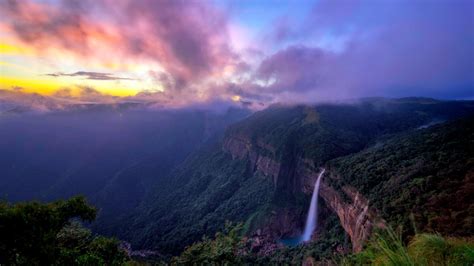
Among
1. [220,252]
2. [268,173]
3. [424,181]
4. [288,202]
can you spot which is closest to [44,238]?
[220,252]

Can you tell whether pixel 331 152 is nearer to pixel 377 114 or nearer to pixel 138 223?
pixel 377 114

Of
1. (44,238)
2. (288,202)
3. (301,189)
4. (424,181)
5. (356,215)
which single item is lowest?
(288,202)

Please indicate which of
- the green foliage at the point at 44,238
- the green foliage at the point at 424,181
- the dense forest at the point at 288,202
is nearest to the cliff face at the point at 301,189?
the dense forest at the point at 288,202

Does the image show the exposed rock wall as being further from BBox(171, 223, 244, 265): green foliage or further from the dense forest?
BBox(171, 223, 244, 265): green foliage

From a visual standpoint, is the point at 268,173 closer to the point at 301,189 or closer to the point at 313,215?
the point at 301,189

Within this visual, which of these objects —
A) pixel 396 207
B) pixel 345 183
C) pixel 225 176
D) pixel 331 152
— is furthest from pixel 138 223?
pixel 396 207

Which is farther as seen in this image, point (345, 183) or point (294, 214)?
point (294, 214)

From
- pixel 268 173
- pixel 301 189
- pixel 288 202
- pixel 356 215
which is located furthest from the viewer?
pixel 268 173
